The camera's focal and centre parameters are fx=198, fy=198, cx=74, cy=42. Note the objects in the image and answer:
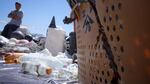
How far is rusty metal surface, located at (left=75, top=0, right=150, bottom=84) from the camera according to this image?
0.36 metres

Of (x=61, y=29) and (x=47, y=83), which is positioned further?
(x=61, y=29)

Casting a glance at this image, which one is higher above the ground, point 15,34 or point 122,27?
point 15,34

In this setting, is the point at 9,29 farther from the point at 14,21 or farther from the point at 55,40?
the point at 55,40

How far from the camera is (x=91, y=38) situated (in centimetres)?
72

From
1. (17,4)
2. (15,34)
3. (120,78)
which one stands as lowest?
(120,78)

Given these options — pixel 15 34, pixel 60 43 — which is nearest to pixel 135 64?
pixel 60 43

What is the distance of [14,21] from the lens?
13.6 feet

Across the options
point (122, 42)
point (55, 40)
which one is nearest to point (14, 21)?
point (55, 40)

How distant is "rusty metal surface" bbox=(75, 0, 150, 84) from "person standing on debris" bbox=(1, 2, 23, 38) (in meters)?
3.53

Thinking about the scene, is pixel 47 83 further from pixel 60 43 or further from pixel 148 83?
pixel 60 43

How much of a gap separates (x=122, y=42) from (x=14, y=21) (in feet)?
13.0

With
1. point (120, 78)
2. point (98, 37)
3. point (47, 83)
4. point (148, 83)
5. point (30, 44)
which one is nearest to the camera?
point (148, 83)

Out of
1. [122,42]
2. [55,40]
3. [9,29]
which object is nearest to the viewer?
[122,42]

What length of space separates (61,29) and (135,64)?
3155 millimetres
